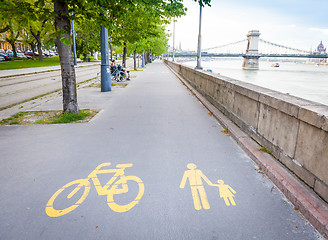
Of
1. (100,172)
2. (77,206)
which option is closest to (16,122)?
(100,172)

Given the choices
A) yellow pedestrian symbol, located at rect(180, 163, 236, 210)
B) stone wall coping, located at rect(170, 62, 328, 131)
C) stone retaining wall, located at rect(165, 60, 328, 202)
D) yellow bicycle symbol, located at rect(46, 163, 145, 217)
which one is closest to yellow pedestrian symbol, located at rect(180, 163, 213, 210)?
yellow pedestrian symbol, located at rect(180, 163, 236, 210)

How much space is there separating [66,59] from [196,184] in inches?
223

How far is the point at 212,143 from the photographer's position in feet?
18.8

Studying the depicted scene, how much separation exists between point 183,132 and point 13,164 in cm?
381

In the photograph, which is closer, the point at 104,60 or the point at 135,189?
the point at 135,189

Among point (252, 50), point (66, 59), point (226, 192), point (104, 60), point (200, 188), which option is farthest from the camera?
point (252, 50)

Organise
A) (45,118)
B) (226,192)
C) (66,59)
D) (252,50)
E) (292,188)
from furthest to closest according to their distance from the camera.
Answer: (252,50) → (45,118) → (66,59) → (226,192) → (292,188)

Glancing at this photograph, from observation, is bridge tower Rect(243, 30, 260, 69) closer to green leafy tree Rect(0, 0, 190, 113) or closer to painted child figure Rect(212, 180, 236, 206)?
green leafy tree Rect(0, 0, 190, 113)

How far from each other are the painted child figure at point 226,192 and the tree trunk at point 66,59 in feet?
18.2

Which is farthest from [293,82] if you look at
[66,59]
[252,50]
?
[66,59]

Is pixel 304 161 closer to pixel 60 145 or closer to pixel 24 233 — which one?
pixel 24 233

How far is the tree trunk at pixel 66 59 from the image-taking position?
23.1 ft

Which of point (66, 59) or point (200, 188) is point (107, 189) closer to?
point (200, 188)

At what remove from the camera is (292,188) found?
3.47 meters
